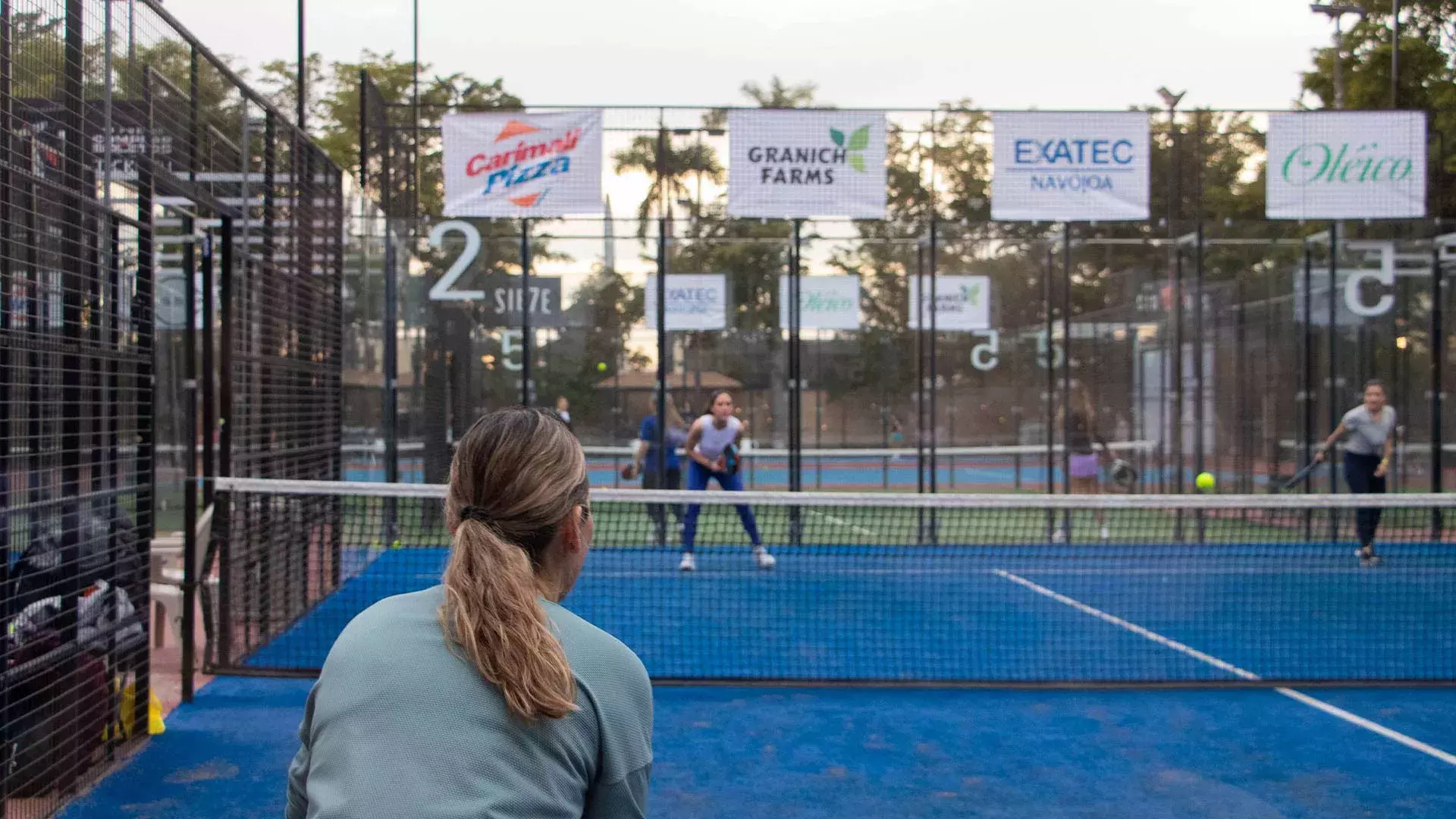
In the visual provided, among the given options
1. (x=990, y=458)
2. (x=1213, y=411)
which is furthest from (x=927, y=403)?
(x=1213, y=411)

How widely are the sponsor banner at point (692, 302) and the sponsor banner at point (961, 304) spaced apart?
2.28 metres

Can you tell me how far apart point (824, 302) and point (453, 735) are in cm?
1292

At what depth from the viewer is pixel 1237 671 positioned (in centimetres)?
737

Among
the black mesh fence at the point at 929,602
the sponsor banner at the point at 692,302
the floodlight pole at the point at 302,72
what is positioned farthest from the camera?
the sponsor banner at the point at 692,302

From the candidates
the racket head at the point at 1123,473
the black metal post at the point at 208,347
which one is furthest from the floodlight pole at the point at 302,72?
the racket head at the point at 1123,473

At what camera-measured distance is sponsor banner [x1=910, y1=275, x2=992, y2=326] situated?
14766mm

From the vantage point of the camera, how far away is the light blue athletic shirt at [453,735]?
5.11 ft

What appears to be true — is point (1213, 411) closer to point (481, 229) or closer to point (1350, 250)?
point (1350, 250)

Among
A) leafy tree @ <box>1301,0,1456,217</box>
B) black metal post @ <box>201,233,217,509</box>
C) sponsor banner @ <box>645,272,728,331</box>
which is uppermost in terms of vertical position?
leafy tree @ <box>1301,0,1456,217</box>

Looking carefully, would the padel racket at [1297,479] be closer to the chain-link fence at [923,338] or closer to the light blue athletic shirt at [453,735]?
the chain-link fence at [923,338]

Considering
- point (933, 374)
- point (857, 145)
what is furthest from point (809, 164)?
point (933, 374)

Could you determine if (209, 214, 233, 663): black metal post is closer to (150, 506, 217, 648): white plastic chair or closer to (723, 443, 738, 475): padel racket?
(150, 506, 217, 648): white plastic chair

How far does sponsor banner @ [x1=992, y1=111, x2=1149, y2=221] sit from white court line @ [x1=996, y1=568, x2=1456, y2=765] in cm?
392

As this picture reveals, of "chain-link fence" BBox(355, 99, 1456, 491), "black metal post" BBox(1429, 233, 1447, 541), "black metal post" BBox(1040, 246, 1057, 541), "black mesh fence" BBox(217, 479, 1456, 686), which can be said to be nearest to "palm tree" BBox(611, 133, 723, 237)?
"chain-link fence" BBox(355, 99, 1456, 491)
